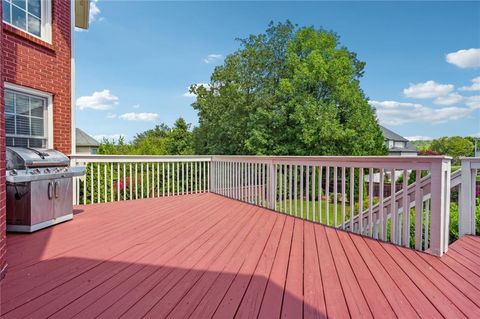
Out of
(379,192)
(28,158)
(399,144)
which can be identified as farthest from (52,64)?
(399,144)

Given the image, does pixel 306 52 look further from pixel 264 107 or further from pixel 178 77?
pixel 178 77

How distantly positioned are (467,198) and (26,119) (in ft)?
20.5

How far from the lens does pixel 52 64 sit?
4.88m

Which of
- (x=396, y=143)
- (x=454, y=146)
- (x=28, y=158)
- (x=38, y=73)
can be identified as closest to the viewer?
(x=28, y=158)

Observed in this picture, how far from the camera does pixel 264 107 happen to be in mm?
14016

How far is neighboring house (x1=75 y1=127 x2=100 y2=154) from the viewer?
1868 centimetres

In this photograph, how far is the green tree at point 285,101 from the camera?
13.6m

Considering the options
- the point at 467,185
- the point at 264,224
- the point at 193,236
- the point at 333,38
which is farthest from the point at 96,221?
the point at 333,38

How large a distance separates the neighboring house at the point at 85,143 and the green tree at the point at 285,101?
327 inches

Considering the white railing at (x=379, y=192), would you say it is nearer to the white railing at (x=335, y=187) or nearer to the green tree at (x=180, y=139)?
the white railing at (x=335, y=187)

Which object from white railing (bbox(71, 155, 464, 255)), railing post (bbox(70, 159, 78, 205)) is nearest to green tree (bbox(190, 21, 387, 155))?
white railing (bbox(71, 155, 464, 255))

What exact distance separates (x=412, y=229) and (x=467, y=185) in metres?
1.77

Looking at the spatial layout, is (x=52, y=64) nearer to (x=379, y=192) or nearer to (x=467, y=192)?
(x=379, y=192)

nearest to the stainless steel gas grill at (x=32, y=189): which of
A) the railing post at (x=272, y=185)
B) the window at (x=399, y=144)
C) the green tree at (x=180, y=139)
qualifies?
the railing post at (x=272, y=185)
